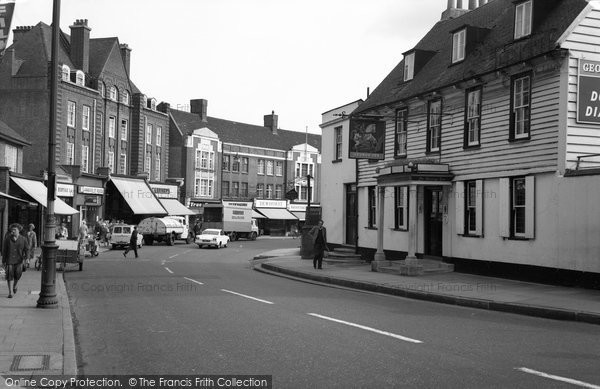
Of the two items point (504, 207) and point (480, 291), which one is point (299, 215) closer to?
point (504, 207)

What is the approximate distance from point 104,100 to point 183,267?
105ft

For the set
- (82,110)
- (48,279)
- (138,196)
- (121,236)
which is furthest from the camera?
(138,196)

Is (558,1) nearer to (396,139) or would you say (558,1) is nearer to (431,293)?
(396,139)

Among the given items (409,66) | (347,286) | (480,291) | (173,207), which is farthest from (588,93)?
(173,207)

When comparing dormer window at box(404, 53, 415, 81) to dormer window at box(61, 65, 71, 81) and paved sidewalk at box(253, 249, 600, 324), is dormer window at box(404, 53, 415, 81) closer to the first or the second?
paved sidewalk at box(253, 249, 600, 324)

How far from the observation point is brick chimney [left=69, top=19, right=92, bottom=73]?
50.7 m

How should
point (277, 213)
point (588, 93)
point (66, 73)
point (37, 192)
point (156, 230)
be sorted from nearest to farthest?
1. point (588, 93)
2. point (37, 192)
3. point (156, 230)
4. point (66, 73)
5. point (277, 213)

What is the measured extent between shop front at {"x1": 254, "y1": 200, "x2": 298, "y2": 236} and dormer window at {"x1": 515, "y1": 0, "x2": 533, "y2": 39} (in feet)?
186

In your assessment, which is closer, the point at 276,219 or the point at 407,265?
the point at 407,265

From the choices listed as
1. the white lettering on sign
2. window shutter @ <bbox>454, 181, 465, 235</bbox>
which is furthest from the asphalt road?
the white lettering on sign

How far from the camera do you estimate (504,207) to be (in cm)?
1881

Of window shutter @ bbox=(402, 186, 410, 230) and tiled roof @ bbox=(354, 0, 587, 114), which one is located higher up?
tiled roof @ bbox=(354, 0, 587, 114)

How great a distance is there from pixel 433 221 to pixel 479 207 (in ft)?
9.98

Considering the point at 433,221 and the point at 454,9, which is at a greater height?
the point at 454,9
